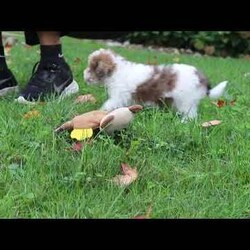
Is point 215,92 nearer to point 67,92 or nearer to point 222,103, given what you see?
point 222,103

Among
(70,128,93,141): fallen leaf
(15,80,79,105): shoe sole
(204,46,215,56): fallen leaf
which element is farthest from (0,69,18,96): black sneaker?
(204,46,215,56): fallen leaf

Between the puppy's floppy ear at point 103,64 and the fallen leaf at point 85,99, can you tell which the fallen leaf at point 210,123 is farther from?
the puppy's floppy ear at point 103,64

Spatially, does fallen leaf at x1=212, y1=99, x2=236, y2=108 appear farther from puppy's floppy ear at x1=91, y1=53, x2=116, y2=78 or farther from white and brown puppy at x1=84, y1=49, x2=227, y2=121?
puppy's floppy ear at x1=91, y1=53, x2=116, y2=78

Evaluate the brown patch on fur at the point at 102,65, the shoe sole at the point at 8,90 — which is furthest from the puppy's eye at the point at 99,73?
the shoe sole at the point at 8,90

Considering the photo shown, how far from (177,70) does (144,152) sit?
1150mm

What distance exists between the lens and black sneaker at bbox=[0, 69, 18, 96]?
3.92m

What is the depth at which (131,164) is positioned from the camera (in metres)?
2.57

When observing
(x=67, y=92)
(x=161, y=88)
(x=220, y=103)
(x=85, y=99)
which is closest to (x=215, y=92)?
(x=220, y=103)
